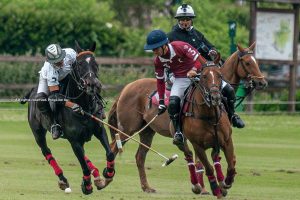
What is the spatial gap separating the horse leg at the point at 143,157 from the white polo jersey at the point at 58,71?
2.27 meters

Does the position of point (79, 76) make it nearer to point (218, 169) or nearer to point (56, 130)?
point (56, 130)

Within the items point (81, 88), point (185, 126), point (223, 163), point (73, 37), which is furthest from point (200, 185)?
point (73, 37)

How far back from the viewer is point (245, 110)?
36.6 metres

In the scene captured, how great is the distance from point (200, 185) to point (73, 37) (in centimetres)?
2684

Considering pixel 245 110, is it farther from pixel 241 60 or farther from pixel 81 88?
pixel 81 88

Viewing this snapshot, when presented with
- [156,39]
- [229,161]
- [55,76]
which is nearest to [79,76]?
[55,76]

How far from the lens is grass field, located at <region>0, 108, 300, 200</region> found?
17.5 metres

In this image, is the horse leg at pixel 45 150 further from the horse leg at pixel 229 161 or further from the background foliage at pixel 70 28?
the background foliage at pixel 70 28

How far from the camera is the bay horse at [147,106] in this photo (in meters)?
19.3

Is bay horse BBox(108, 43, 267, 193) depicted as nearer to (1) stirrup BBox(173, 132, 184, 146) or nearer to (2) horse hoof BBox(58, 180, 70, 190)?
(1) stirrup BBox(173, 132, 184, 146)

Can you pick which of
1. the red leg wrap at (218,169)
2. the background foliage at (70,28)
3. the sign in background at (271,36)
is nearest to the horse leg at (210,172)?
the red leg wrap at (218,169)

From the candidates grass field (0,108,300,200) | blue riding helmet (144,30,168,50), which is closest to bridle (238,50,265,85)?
grass field (0,108,300,200)

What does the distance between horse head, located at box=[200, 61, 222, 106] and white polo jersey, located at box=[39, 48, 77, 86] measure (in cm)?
243

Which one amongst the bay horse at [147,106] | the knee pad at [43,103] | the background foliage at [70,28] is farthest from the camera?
the background foliage at [70,28]
